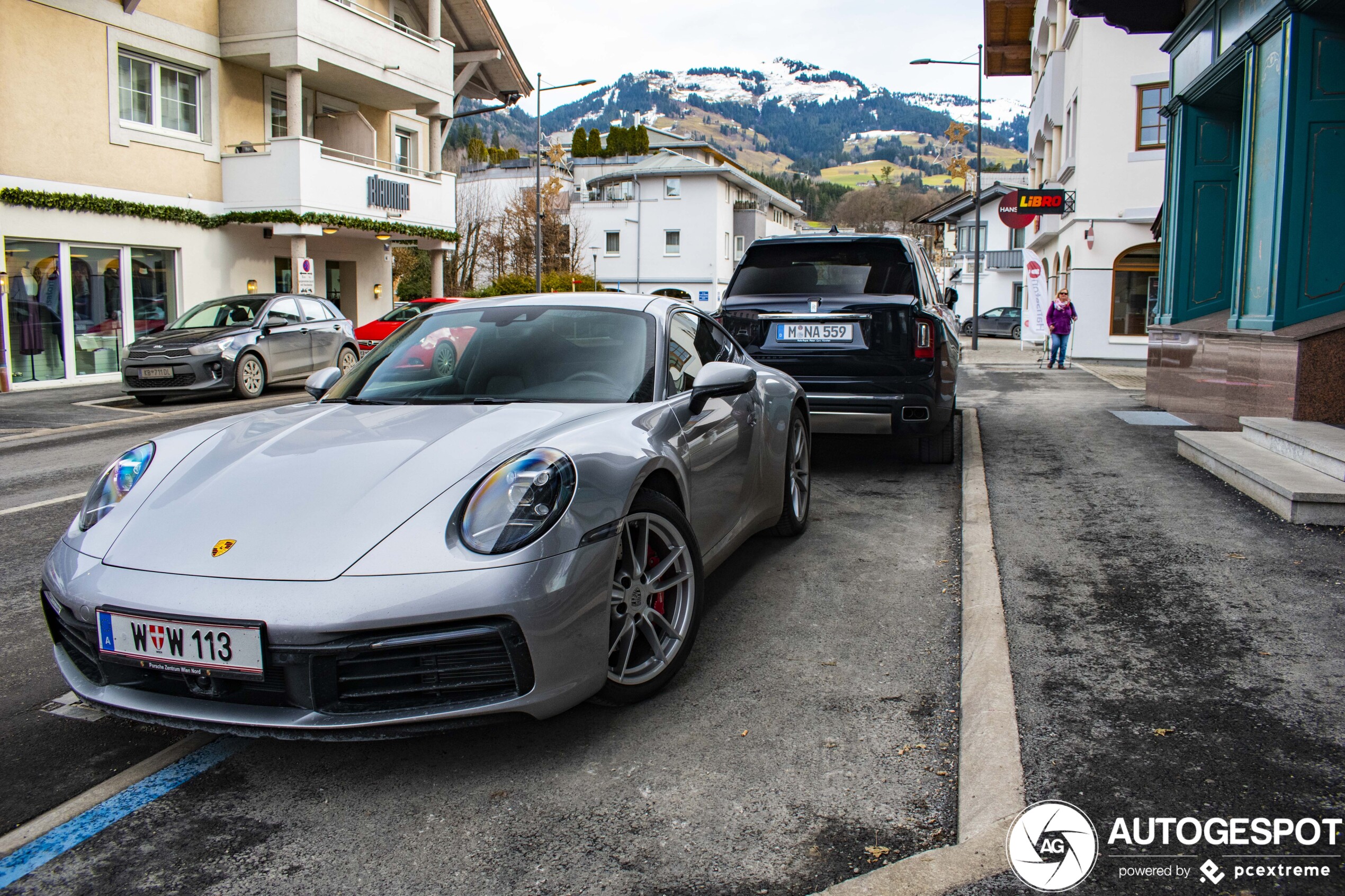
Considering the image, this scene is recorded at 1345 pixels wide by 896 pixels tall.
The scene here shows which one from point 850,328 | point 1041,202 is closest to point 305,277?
point 850,328

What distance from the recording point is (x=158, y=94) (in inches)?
787

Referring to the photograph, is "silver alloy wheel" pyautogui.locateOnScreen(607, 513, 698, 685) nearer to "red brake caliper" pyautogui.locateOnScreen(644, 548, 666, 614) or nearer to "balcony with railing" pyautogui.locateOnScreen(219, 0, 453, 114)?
"red brake caliper" pyautogui.locateOnScreen(644, 548, 666, 614)

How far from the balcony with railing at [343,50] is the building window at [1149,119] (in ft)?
56.8

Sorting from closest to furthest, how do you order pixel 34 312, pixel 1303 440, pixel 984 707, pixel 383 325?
1. pixel 984 707
2. pixel 1303 440
3. pixel 34 312
4. pixel 383 325

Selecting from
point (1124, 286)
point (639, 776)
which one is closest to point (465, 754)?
point (639, 776)

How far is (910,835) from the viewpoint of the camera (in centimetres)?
257

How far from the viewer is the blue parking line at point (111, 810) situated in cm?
247

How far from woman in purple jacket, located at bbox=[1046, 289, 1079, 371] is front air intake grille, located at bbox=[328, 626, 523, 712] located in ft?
63.5

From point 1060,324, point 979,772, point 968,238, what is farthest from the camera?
point 968,238

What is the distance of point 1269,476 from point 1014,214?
2047 centimetres

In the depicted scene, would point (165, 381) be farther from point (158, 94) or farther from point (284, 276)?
point (284, 276)

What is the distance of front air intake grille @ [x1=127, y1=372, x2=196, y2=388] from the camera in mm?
14398

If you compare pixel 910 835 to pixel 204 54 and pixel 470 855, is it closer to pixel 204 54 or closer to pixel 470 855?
pixel 470 855

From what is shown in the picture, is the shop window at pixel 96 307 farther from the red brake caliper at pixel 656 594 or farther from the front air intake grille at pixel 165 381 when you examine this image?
the red brake caliper at pixel 656 594
